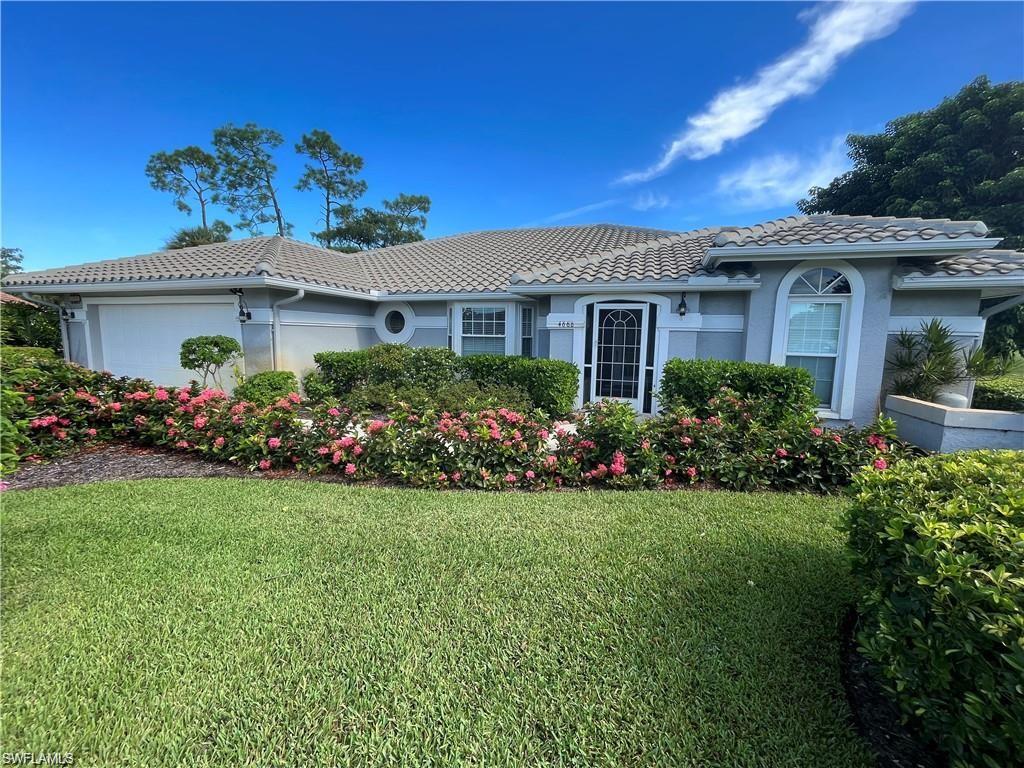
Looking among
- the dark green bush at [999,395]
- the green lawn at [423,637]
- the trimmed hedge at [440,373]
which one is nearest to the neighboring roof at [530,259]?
the trimmed hedge at [440,373]

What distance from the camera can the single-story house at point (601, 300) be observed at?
783cm

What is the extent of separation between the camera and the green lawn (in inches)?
76.3

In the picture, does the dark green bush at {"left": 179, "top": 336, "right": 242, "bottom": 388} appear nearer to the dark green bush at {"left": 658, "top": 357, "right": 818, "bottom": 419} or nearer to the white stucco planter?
the dark green bush at {"left": 658, "top": 357, "right": 818, "bottom": 419}

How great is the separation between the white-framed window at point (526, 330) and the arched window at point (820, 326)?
610 cm

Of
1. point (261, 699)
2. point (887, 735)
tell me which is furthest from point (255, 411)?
point (887, 735)

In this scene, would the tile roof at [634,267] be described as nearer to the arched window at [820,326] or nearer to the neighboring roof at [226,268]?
the arched window at [820,326]

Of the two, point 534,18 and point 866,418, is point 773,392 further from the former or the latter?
point 534,18

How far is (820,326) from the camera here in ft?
27.0

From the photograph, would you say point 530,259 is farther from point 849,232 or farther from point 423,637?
point 423,637

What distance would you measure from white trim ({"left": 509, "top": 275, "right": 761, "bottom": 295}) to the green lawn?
566cm

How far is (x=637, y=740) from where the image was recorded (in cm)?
194

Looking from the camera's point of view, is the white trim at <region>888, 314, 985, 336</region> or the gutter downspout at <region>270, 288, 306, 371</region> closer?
the white trim at <region>888, 314, 985, 336</region>

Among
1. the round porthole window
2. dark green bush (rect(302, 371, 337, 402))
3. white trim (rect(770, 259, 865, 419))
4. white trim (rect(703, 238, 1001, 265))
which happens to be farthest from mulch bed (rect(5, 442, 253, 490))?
white trim (rect(770, 259, 865, 419))

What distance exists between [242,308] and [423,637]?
10.3m
